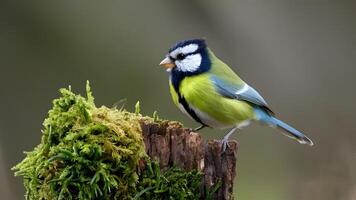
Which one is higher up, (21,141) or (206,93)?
(21,141)

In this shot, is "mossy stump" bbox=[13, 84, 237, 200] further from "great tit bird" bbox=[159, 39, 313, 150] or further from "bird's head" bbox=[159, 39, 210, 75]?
"bird's head" bbox=[159, 39, 210, 75]

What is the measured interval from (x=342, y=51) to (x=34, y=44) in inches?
117

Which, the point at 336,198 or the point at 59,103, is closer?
the point at 59,103

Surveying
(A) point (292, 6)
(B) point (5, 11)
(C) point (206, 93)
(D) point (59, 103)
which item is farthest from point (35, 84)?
(D) point (59, 103)

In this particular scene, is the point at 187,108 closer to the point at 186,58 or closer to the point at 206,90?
the point at 206,90

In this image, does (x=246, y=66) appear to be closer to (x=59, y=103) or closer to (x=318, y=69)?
(x=318, y=69)

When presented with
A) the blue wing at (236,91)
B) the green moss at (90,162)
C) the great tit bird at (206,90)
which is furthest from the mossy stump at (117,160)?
the blue wing at (236,91)

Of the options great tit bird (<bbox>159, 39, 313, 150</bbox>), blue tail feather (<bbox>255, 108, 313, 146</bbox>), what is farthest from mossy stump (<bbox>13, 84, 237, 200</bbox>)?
blue tail feather (<bbox>255, 108, 313, 146</bbox>)

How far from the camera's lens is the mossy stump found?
9.93 feet

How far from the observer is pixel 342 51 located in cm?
798

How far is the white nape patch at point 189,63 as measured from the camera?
446 centimetres

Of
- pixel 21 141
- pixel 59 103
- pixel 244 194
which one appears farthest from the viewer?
pixel 21 141

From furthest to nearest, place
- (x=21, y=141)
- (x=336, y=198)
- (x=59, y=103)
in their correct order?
(x=21, y=141) < (x=336, y=198) < (x=59, y=103)

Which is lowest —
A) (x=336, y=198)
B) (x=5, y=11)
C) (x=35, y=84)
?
(x=336, y=198)
